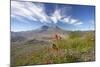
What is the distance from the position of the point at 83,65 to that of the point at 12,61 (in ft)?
3.26

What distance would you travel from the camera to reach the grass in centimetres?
260

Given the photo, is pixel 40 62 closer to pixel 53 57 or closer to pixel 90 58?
pixel 53 57

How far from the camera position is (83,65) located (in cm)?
290

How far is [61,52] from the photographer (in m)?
2.79

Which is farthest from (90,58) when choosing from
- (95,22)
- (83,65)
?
(95,22)

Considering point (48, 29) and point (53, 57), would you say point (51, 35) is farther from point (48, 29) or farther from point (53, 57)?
point (53, 57)

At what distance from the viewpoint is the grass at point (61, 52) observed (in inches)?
103
